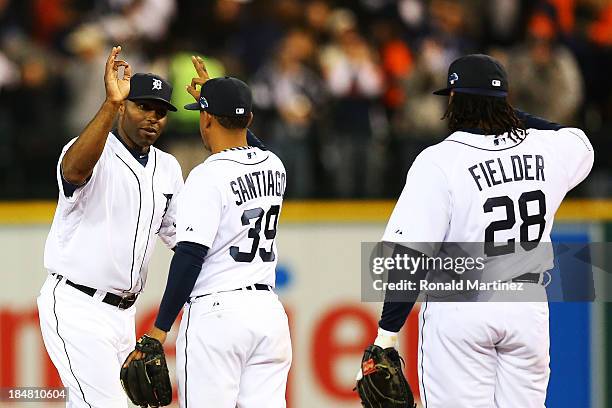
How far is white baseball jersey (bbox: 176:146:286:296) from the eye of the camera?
5.00 metres

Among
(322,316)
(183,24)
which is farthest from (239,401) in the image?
(183,24)

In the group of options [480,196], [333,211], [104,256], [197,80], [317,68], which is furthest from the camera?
[317,68]

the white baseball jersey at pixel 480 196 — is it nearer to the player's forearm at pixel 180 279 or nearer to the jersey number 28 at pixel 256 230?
the jersey number 28 at pixel 256 230

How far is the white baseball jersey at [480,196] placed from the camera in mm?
4844

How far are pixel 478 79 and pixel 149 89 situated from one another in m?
1.53

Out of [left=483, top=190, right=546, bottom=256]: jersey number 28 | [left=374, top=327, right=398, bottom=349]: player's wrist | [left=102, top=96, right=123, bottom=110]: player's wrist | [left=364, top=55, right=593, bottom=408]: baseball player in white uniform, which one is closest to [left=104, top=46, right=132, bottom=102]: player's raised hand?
[left=102, top=96, right=123, bottom=110]: player's wrist

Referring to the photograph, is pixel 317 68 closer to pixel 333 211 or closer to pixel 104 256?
pixel 333 211

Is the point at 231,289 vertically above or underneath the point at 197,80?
underneath

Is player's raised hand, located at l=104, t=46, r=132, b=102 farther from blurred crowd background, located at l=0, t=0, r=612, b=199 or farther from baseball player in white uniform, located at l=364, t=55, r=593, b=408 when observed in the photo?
blurred crowd background, located at l=0, t=0, r=612, b=199

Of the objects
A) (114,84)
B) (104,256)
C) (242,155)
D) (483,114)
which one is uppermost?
(114,84)

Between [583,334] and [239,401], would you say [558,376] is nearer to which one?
[583,334]

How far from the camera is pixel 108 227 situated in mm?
5430

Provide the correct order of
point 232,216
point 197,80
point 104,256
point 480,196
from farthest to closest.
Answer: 1. point 197,80
2. point 104,256
3. point 232,216
4. point 480,196

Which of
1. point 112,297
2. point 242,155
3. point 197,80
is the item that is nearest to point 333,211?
point 197,80
